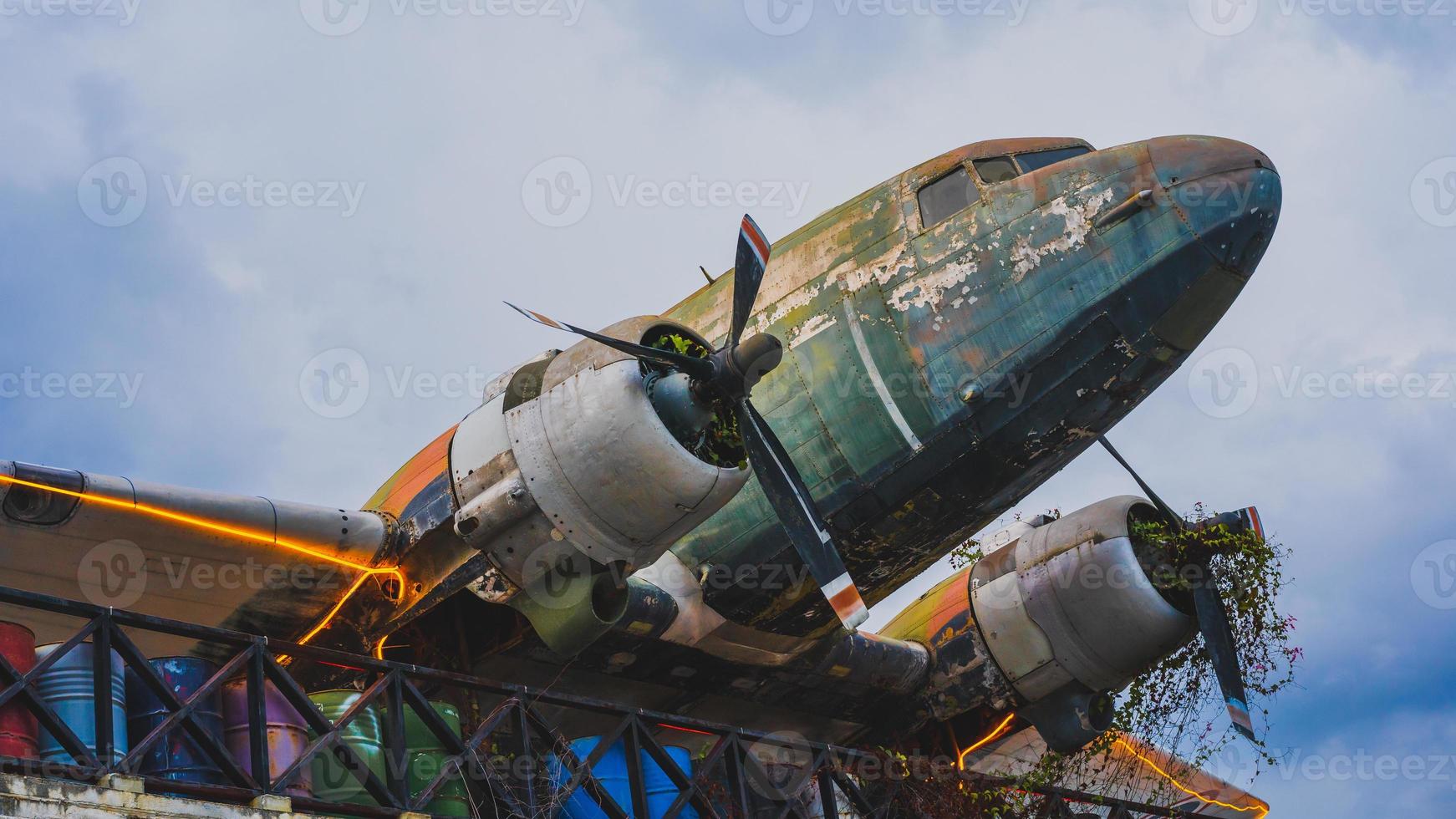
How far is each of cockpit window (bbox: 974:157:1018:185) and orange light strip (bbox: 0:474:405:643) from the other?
5838mm

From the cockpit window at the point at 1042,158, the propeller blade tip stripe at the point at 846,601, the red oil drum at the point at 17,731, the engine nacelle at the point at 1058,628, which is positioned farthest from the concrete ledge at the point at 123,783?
the engine nacelle at the point at 1058,628

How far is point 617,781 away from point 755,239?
157 inches

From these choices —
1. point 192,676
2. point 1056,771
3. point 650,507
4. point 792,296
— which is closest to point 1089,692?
point 1056,771

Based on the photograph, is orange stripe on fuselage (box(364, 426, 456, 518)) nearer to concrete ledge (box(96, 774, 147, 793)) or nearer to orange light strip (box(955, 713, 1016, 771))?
concrete ledge (box(96, 774, 147, 793))

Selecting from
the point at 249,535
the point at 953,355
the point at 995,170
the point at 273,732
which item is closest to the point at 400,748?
the point at 273,732

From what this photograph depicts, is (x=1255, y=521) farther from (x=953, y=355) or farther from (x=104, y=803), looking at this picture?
(x=104, y=803)

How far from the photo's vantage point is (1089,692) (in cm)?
1547

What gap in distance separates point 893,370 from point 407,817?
5860mm

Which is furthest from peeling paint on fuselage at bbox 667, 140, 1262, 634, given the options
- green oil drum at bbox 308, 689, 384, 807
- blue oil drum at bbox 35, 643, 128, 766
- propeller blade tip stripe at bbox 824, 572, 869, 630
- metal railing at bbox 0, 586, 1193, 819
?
blue oil drum at bbox 35, 643, 128, 766

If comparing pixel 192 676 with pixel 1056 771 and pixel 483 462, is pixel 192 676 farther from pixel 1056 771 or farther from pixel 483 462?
pixel 1056 771

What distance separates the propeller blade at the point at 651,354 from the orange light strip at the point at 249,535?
2.26 m

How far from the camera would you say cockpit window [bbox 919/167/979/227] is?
1405 centimetres

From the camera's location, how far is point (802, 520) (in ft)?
40.8

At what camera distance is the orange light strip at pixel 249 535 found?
10.9 metres
